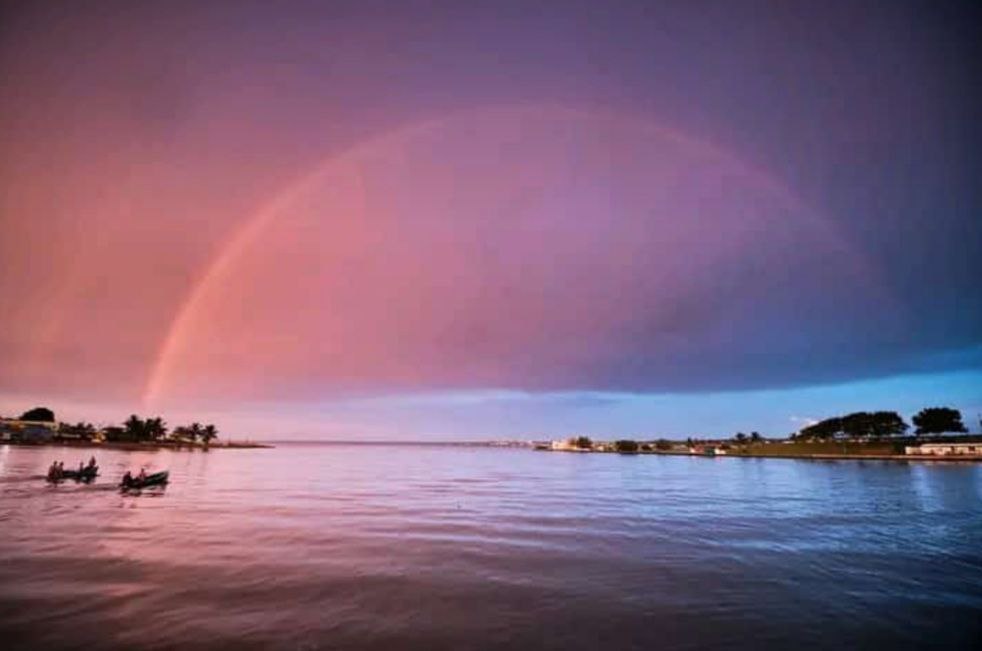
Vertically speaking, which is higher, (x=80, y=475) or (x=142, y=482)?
(x=80, y=475)

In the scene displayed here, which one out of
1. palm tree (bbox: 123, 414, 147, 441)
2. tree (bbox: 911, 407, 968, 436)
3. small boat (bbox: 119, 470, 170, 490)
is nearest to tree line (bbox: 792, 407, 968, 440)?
tree (bbox: 911, 407, 968, 436)

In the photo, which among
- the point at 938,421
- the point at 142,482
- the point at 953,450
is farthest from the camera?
the point at 938,421

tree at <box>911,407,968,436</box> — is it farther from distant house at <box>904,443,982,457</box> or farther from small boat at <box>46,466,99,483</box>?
small boat at <box>46,466,99,483</box>

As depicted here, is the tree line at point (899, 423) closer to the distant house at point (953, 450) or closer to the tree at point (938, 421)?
the tree at point (938, 421)

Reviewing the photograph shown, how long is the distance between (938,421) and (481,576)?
208 metres

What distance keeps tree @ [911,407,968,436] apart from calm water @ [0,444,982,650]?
163m

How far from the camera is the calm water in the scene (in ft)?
53.2

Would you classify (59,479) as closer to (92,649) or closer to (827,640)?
(92,649)

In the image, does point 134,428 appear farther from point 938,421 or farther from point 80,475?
point 938,421

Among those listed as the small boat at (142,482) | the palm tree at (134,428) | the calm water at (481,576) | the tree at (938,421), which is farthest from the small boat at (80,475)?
the tree at (938,421)

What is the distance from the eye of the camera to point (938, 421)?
6836 inches

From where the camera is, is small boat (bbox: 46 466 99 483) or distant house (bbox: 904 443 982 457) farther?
distant house (bbox: 904 443 982 457)

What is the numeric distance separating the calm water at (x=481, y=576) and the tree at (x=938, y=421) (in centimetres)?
16281

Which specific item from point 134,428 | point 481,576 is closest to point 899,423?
point 481,576
